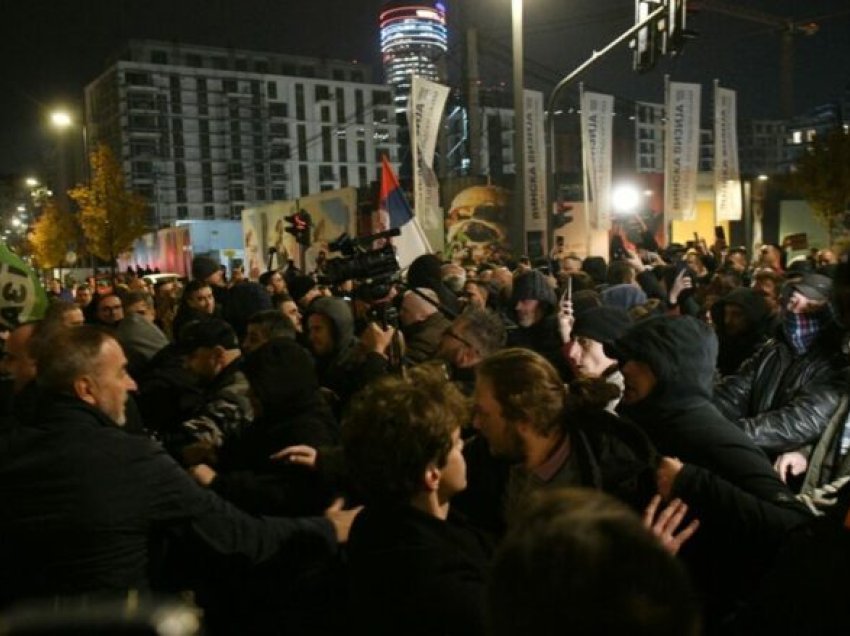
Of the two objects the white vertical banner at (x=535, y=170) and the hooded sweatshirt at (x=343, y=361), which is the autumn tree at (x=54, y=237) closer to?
the white vertical banner at (x=535, y=170)

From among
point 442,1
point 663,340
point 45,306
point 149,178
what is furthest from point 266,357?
point 149,178

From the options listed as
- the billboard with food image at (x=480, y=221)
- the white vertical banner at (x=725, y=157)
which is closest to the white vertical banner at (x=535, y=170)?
the white vertical banner at (x=725, y=157)

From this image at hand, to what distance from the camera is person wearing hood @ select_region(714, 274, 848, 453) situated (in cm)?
415

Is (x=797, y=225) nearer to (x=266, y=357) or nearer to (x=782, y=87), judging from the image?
(x=782, y=87)

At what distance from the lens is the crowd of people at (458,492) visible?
4.28ft

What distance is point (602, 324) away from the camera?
4.56 m

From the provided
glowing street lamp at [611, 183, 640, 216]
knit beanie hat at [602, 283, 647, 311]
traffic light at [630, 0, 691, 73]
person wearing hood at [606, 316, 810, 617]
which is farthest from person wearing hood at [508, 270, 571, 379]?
glowing street lamp at [611, 183, 640, 216]

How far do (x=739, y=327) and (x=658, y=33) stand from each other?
627cm

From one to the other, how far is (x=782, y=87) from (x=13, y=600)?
5859 cm

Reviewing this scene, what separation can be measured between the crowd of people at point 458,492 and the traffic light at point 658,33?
667cm

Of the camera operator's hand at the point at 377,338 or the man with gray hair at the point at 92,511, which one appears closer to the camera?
the man with gray hair at the point at 92,511

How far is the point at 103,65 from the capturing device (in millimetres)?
114250

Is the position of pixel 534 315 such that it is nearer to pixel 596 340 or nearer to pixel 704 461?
pixel 596 340

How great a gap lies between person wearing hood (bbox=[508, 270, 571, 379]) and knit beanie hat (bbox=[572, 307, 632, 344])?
6.93 feet
